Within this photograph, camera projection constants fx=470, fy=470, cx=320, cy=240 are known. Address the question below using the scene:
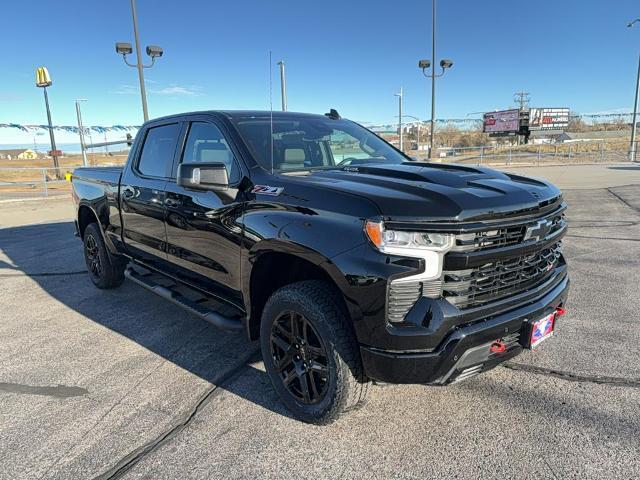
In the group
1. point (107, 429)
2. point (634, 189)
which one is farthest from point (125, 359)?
point (634, 189)

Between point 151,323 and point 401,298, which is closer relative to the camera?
point 401,298

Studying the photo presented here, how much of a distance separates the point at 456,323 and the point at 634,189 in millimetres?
13746

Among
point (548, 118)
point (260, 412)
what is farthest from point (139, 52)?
point (548, 118)

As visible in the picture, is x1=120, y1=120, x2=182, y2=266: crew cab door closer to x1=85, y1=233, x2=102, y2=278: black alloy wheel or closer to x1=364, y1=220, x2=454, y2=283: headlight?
x1=85, y1=233, x2=102, y2=278: black alloy wheel

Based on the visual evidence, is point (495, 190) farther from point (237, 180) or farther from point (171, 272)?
point (171, 272)

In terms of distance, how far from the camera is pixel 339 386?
250cm

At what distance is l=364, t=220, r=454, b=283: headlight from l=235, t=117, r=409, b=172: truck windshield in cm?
117

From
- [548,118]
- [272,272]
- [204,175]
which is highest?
[548,118]

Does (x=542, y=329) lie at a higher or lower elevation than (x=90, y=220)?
lower

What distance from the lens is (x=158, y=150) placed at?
4.34 metres

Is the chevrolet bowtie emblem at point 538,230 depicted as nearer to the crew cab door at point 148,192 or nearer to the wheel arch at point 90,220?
the crew cab door at point 148,192

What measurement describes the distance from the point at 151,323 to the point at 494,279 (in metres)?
3.32

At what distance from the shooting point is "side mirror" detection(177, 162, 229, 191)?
2953 mm

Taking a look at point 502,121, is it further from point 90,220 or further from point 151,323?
point 151,323
